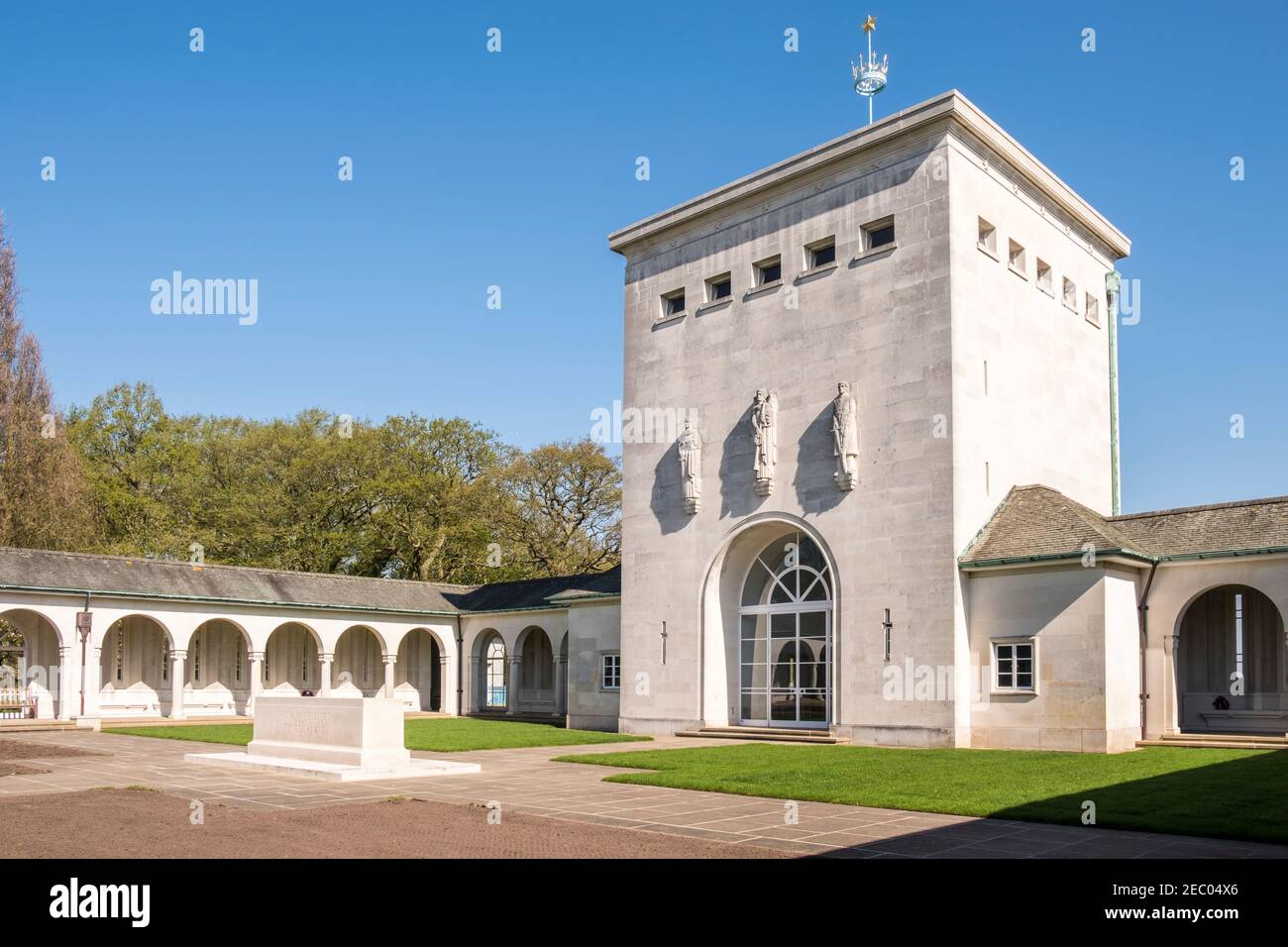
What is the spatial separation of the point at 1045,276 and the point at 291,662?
103ft

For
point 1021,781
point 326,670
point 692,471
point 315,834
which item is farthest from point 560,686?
point 315,834

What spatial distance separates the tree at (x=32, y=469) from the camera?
4669cm

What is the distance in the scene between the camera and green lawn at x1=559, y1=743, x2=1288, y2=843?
12.7 m

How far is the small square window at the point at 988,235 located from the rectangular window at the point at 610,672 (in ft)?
50.0

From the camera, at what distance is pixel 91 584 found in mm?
35344

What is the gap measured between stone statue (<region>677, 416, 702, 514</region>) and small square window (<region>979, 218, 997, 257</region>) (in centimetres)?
861

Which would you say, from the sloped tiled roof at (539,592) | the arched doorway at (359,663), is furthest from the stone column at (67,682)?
the sloped tiled roof at (539,592)

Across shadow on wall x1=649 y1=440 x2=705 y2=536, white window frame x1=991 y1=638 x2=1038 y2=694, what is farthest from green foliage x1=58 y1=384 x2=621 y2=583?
white window frame x1=991 y1=638 x2=1038 y2=694

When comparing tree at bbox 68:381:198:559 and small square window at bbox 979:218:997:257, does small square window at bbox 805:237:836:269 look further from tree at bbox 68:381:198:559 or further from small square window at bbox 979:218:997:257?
tree at bbox 68:381:198:559

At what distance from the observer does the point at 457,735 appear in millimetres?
28906

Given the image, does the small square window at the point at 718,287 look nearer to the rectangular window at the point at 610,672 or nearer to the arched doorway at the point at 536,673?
the rectangular window at the point at 610,672

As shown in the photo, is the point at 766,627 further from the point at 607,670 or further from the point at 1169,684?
the point at 1169,684
